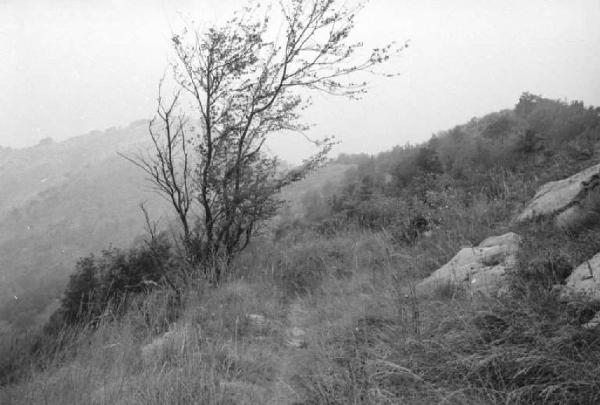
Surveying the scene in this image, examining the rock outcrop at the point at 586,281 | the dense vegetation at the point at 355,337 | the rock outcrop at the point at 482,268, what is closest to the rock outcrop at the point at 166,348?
the dense vegetation at the point at 355,337

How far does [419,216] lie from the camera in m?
6.18

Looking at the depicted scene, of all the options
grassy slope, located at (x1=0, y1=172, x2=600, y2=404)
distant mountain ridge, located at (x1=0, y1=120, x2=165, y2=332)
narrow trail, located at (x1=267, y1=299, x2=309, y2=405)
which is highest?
distant mountain ridge, located at (x1=0, y1=120, x2=165, y2=332)

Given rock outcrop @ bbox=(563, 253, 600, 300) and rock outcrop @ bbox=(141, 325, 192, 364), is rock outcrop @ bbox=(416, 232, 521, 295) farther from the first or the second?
rock outcrop @ bbox=(141, 325, 192, 364)

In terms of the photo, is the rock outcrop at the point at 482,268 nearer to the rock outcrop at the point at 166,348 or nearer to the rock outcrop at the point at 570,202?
the rock outcrop at the point at 570,202

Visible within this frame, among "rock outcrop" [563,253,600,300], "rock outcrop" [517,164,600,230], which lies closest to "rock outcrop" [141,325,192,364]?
"rock outcrop" [563,253,600,300]

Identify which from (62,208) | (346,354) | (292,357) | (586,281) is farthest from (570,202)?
(62,208)

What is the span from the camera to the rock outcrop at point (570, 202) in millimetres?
3533

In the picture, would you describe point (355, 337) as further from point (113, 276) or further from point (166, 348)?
point (113, 276)

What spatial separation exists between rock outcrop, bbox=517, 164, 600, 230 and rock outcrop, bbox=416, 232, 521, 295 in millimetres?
474

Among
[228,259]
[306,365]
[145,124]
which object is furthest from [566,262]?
[145,124]

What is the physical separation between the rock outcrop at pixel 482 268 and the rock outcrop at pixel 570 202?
0.47m

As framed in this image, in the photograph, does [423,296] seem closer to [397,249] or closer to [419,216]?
[397,249]

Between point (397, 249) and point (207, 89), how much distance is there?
11.4 ft

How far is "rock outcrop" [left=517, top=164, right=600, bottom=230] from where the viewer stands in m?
3.53
